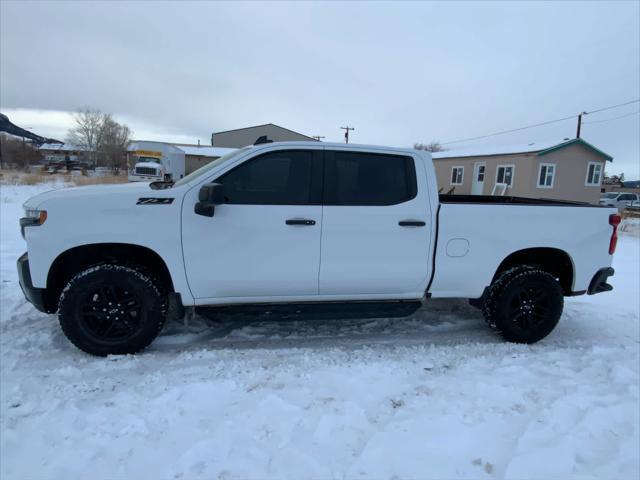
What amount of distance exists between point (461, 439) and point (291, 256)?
1.95 metres

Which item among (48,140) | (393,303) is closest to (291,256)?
(393,303)

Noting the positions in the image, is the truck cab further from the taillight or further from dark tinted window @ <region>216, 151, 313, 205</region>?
the taillight

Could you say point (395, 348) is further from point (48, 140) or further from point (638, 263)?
point (48, 140)

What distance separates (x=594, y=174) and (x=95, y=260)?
95.9 feet

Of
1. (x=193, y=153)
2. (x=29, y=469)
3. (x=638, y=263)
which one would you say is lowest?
(x=29, y=469)

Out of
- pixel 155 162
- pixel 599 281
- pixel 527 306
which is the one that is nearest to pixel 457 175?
pixel 155 162

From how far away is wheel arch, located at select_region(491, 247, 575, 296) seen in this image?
4273mm

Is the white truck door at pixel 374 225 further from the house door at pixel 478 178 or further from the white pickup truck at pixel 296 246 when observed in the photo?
the house door at pixel 478 178

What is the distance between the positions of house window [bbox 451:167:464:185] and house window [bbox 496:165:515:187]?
3.28m

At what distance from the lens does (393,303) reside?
4051 millimetres

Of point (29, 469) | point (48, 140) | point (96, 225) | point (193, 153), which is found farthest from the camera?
point (48, 140)

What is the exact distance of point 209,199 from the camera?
3342 millimetres

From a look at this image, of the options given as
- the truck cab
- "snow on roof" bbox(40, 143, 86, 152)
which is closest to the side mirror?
the truck cab

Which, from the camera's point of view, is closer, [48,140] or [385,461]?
[385,461]
